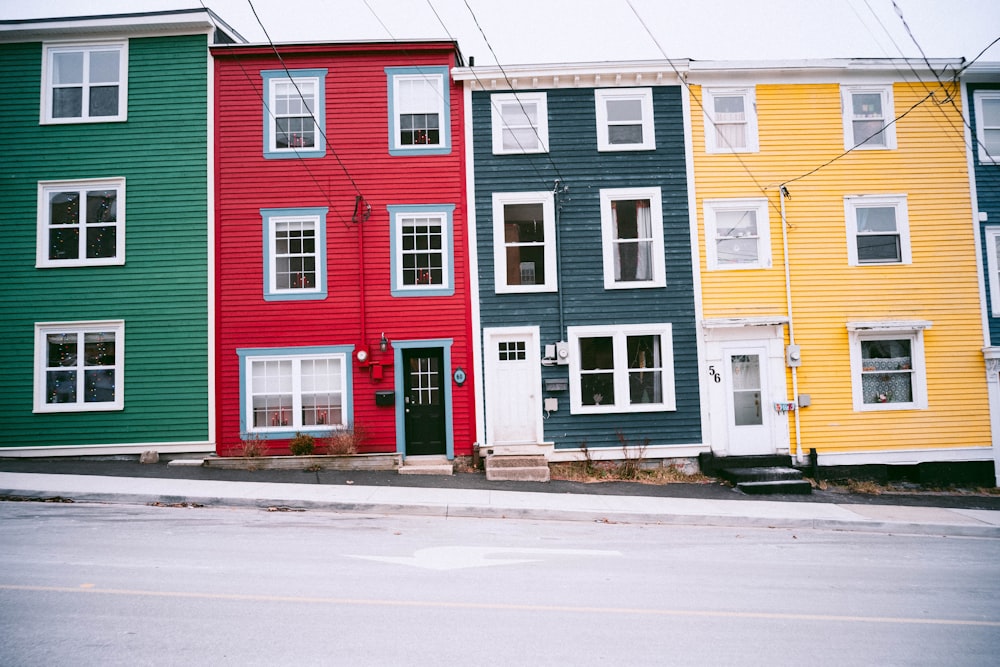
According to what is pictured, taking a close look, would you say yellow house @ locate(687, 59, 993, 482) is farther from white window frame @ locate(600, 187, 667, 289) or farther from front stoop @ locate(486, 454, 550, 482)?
front stoop @ locate(486, 454, 550, 482)

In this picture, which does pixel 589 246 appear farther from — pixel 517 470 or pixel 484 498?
pixel 484 498

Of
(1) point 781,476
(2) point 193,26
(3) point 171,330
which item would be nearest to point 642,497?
(1) point 781,476

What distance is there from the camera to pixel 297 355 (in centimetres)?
1427

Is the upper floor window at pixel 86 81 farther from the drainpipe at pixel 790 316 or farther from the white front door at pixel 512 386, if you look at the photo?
the drainpipe at pixel 790 316

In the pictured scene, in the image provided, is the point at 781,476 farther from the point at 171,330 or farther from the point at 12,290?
the point at 12,290

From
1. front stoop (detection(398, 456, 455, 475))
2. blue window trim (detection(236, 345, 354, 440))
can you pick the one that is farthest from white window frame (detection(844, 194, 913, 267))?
blue window trim (detection(236, 345, 354, 440))

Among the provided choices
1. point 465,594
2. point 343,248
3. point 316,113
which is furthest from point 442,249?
point 465,594

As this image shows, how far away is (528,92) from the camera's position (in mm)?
14836

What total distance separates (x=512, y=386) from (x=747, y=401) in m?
5.30

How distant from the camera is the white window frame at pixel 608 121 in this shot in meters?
14.8

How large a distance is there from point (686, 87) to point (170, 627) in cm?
1435

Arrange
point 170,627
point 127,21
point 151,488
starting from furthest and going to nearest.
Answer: point 127,21 → point 151,488 → point 170,627

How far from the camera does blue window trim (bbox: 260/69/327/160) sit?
14.5 m

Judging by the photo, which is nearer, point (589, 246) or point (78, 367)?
point (78, 367)
